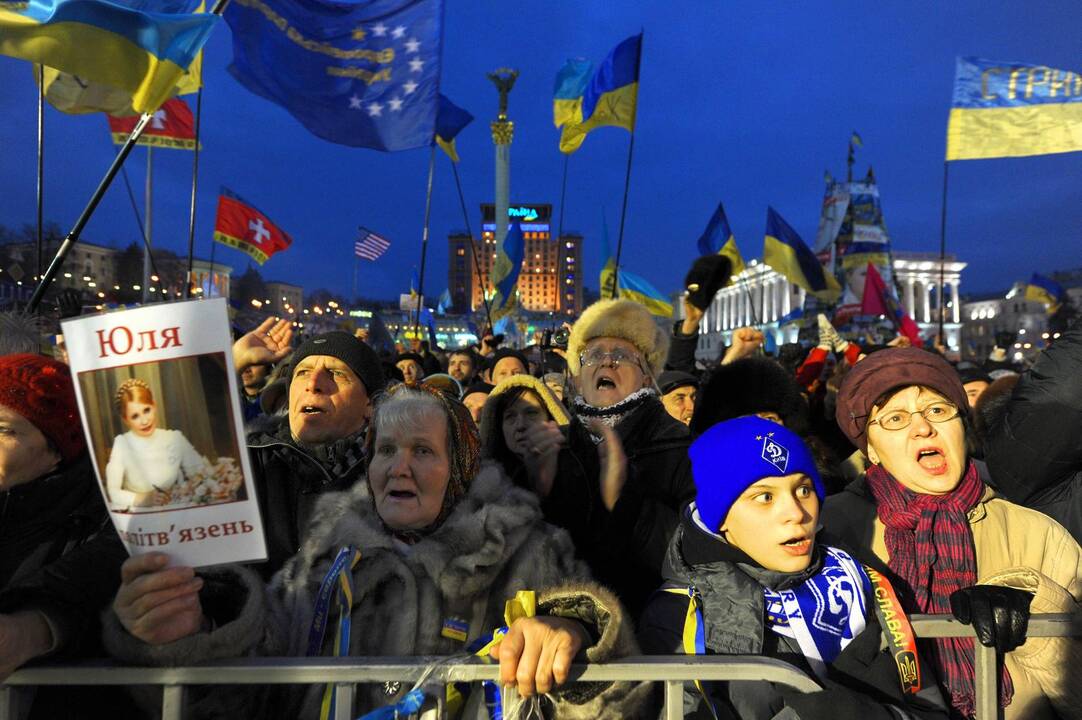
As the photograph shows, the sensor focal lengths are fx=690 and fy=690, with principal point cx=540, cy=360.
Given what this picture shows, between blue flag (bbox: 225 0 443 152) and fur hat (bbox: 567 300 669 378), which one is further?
blue flag (bbox: 225 0 443 152)

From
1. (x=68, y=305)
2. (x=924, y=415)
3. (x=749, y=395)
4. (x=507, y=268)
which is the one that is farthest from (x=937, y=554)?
(x=507, y=268)

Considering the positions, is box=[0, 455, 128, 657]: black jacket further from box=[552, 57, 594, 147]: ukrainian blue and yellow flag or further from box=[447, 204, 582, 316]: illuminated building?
box=[447, 204, 582, 316]: illuminated building

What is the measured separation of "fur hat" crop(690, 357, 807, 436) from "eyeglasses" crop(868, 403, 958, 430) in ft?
4.01

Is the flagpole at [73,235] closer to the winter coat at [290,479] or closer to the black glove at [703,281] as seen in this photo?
the winter coat at [290,479]

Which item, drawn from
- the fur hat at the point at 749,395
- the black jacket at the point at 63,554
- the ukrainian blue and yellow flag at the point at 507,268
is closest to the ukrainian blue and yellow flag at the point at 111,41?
the black jacket at the point at 63,554

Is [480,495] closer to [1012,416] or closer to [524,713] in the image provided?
[524,713]

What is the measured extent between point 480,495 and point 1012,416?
1.67 meters

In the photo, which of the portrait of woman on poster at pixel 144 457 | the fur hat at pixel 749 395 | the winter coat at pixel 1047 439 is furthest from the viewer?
the fur hat at pixel 749 395

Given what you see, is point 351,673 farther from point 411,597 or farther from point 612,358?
point 612,358

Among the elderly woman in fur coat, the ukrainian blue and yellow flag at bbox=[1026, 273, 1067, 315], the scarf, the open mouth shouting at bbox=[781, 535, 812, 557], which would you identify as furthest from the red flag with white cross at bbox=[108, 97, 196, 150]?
the ukrainian blue and yellow flag at bbox=[1026, 273, 1067, 315]

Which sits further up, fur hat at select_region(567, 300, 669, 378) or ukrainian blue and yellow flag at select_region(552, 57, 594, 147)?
ukrainian blue and yellow flag at select_region(552, 57, 594, 147)

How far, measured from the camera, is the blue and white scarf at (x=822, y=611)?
1.81 meters

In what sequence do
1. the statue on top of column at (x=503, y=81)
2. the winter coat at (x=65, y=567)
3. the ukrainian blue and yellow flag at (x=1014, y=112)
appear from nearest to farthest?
the winter coat at (x=65, y=567) < the ukrainian blue and yellow flag at (x=1014, y=112) < the statue on top of column at (x=503, y=81)

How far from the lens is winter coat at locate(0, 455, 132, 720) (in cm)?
156
